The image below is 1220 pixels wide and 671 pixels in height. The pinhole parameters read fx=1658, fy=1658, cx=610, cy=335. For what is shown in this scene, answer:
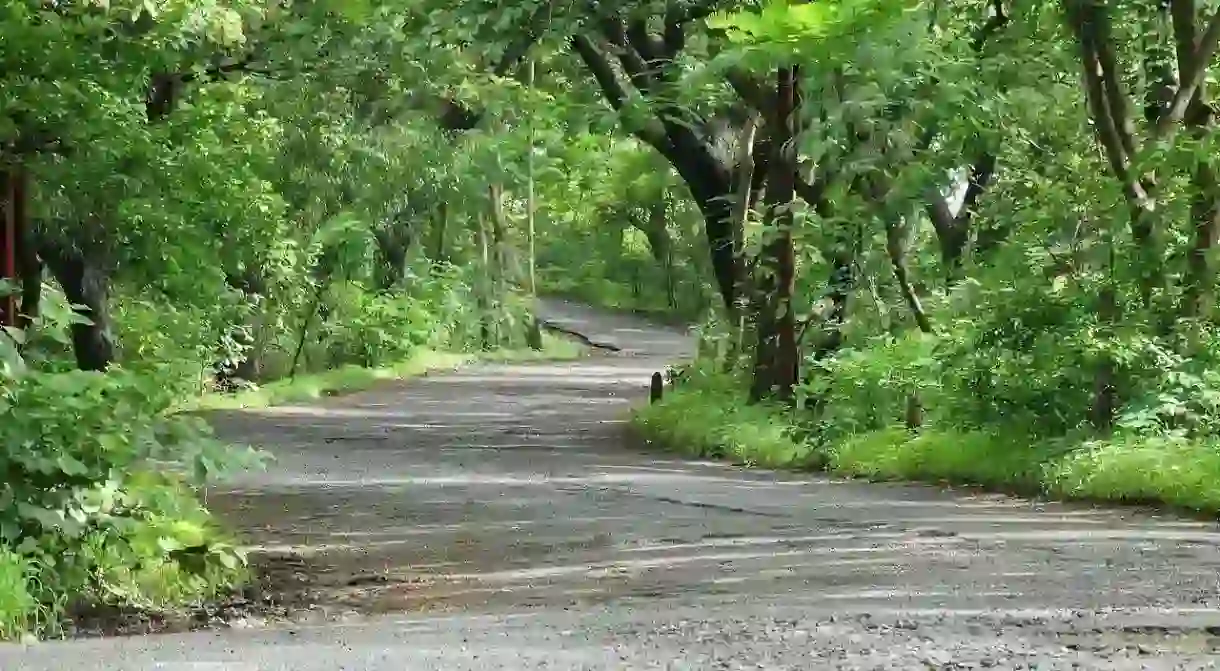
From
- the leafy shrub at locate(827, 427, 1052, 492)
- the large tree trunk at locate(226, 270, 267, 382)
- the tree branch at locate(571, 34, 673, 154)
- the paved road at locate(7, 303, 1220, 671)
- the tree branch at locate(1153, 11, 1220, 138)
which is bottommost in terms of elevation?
the paved road at locate(7, 303, 1220, 671)

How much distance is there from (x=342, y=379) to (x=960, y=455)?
21.6 m

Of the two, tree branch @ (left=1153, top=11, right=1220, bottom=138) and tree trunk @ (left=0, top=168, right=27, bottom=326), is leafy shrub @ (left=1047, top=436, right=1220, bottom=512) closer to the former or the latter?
tree branch @ (left=1153, top=11, right=1220, bottom=138)

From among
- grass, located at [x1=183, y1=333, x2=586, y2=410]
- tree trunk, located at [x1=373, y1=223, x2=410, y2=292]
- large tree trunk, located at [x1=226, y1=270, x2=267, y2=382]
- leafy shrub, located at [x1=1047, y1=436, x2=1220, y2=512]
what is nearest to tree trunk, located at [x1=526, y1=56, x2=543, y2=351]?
grass, located at [x1=183, y1=333, x2=586, y2=410]

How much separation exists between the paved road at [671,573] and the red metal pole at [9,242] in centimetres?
270

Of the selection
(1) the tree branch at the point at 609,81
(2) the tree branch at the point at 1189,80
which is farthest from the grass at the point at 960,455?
(1) the tree branch at the point at 609,81

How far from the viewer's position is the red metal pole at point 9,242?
459 inches

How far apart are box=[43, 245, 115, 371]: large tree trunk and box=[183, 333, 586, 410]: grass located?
7.73 feet

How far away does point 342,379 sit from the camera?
35.4m

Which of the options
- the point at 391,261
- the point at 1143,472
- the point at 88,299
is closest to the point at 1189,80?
the point at 1143,472

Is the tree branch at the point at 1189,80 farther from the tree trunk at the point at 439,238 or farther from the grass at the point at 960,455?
the tree trunk at the point at 439,238

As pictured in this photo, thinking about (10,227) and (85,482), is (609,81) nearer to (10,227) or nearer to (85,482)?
(10,227)

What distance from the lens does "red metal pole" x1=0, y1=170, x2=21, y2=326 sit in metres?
11.7

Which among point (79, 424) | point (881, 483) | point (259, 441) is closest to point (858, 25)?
point (881, 483)

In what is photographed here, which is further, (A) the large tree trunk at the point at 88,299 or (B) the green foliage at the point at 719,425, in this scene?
(A) the large tree trunk at the point at 88,299
